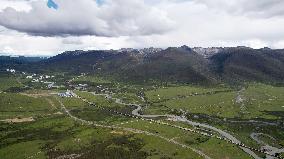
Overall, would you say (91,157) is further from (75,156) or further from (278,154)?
(278,154)

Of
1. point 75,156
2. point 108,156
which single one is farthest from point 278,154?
point 75,156

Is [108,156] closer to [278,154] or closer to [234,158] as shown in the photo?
[234,158]

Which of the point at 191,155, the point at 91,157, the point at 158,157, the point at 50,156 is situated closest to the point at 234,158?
the point at 191,155

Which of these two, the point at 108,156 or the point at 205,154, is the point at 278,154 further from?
the point at 108,156

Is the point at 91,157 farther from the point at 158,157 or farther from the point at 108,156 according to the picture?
the point at 158,157

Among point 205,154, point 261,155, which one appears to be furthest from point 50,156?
point 261,155

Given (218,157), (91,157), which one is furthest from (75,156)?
(218,157)
